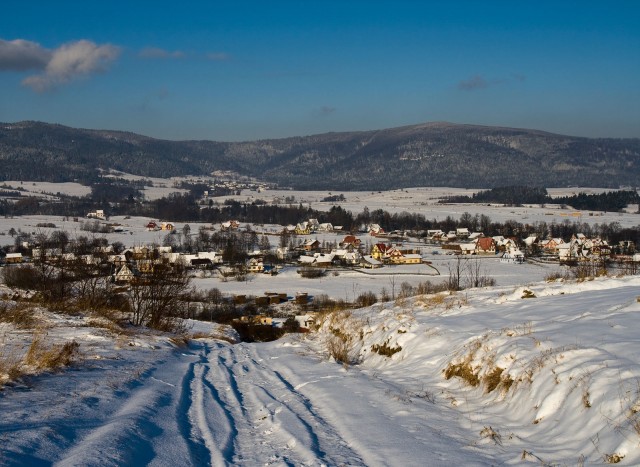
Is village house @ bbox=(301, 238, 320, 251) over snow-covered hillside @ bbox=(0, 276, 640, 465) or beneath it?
beneath

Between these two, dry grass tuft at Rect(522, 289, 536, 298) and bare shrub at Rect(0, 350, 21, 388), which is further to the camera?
dry grass tuft at Rect(522, 289, 536, 298)

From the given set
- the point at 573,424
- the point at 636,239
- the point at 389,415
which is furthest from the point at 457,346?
the point at 636,239

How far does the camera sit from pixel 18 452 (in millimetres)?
3775

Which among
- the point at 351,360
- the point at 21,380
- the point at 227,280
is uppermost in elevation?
the point at 21,380

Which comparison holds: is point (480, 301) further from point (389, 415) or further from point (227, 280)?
point (227, 280)

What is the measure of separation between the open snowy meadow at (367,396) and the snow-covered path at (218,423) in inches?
0.8

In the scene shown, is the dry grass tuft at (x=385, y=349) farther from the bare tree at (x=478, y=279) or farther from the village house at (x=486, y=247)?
the village house at (x=486, y=247)

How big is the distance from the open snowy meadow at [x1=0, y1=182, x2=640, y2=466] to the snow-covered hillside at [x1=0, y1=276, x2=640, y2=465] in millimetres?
20

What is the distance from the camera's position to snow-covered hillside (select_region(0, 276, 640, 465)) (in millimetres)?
4285

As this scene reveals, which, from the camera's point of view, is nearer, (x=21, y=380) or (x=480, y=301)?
(x=21, y=380)

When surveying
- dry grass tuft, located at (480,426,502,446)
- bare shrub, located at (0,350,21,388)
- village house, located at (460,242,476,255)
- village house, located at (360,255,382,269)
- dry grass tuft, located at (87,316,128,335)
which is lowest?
village house, located at (360,255,382,269)

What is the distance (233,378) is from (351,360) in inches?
113

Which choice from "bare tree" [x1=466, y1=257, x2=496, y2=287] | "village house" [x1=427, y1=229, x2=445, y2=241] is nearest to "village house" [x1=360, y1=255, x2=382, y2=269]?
"bare tree" [x1=466, y1=257, x2=496, y2=287]

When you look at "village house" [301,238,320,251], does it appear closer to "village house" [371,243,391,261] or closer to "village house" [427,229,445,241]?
"village house" [371,243,391,261]
